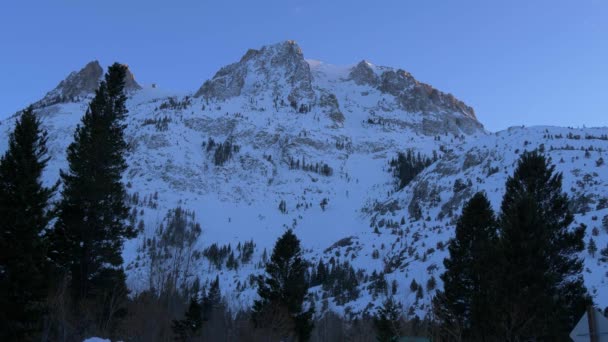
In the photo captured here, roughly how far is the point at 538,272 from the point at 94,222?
80.2 ft

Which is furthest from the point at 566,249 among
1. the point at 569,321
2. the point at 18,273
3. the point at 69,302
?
the point at 69,302

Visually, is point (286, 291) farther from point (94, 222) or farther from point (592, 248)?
point (592, 248)

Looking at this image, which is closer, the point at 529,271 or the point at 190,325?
the point at 529,271

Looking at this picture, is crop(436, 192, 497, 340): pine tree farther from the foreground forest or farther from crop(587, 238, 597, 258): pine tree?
crop(587, 238, 597, 258): pine tree

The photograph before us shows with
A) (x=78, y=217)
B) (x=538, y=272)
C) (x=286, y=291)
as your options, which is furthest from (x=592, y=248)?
(x=78, y=217)

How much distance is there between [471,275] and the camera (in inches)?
1222

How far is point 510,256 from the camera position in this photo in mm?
24703

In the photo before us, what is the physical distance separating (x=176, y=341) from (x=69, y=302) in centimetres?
2251

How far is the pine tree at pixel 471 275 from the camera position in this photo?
27594 mm

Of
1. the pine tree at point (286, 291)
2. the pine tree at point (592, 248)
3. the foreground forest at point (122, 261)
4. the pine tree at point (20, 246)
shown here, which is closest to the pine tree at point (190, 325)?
the foreground forest at point (122, 261)

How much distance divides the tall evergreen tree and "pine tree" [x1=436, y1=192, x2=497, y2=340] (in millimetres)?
2140

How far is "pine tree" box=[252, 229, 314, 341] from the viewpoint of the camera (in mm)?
36500

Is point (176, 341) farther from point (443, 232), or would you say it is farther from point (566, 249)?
point (443, 232)

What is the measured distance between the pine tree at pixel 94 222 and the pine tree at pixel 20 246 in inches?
383
